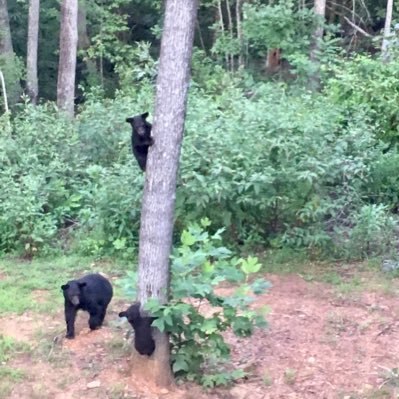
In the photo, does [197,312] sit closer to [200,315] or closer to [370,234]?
[200,315]

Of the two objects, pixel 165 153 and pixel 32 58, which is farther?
pixel 32 58

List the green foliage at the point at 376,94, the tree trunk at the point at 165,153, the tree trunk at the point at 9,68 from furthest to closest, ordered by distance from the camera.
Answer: the tree trunk at the point at 9,68 → the green foliage at the point at 376,94 → the tree trunk at the point at 165,153

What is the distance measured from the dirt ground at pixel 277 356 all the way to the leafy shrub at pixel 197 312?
0.21 metres

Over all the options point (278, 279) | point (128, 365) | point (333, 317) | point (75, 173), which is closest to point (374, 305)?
point (333, 317)

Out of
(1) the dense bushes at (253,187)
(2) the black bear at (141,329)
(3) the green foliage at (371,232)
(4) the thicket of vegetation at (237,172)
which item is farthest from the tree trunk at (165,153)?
(3) the green foliage at (371,232)

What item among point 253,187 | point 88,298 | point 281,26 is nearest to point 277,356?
point 88,298

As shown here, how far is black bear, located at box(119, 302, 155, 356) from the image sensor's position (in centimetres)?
586

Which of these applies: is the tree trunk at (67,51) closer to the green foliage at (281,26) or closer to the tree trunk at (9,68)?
the tree trunk at (9,68)

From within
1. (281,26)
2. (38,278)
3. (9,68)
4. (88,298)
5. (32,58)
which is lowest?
(38,278)

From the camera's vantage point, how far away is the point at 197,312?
5.99 meters

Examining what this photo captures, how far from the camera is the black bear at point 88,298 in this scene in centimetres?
680

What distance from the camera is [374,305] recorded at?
7746 millimetres

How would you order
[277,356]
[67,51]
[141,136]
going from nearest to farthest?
1. [141,136]
2. [277,356]
3. [67,51]

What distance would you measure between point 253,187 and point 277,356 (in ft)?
8.60
